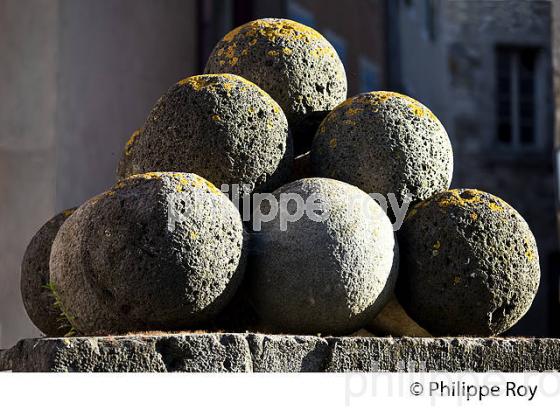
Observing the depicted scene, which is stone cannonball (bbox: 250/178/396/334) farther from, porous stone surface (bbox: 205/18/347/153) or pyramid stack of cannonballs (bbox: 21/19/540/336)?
porous stone surface (bbox: 205/18/347/153)

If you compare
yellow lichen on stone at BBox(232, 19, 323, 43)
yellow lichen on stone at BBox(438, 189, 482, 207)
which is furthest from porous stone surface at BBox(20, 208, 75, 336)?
yellow lichen on stone at BBox(438, 189, 482, 207)

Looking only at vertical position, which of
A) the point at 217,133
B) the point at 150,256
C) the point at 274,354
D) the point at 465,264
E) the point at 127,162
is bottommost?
the point at 274,354

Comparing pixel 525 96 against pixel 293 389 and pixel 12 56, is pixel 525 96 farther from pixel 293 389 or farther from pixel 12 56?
pixel 293 389

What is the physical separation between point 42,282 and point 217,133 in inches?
39.2

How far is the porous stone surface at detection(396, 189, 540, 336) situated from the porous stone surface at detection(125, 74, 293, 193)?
62cm

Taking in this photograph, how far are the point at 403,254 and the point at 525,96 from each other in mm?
15313

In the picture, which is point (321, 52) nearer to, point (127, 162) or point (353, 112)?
point (353, 112)

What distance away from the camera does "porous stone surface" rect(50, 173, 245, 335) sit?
3.95m

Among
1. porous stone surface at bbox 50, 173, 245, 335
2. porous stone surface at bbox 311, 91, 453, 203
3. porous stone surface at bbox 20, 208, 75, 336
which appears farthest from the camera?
porous stone surface at bbox 20, 208, 75, 336

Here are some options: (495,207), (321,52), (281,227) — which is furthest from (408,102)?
(281,227)

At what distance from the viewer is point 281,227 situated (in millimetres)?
4242

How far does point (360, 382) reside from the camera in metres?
3.72

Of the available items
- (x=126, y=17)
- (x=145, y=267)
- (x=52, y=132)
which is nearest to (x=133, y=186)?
(x=145, y=267)

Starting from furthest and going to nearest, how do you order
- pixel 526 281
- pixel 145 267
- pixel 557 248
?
pixel 557 248
pixel 526 281
pixel 145 267
